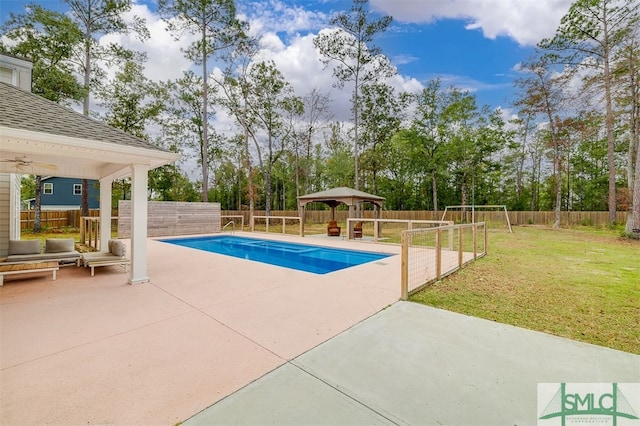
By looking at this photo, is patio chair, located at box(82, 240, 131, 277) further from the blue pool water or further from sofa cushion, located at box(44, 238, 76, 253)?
the blue pool water

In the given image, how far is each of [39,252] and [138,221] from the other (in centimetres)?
360

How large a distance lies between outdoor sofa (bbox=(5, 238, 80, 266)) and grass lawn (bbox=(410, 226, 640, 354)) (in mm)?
7597

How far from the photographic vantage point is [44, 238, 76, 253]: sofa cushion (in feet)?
21.3

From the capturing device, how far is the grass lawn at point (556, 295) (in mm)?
3160

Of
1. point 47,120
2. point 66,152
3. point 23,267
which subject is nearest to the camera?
point 47,120

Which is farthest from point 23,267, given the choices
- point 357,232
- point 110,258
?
point 357,232

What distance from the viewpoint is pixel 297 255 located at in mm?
9344

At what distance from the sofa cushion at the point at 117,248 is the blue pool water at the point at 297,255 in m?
3.28

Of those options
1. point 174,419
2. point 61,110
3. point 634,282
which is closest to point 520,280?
point 634,282

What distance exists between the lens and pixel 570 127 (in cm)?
1719

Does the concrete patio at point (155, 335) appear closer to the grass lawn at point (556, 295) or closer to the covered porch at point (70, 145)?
the grass lawn at point (556, 295)

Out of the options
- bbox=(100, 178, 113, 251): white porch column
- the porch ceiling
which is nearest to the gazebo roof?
bbox=(100, 178, 113, 251): white porch column

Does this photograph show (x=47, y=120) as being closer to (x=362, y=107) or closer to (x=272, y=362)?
(x=272, y=362)

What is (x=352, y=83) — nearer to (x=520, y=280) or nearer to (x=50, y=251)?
(x=520, y=280)
